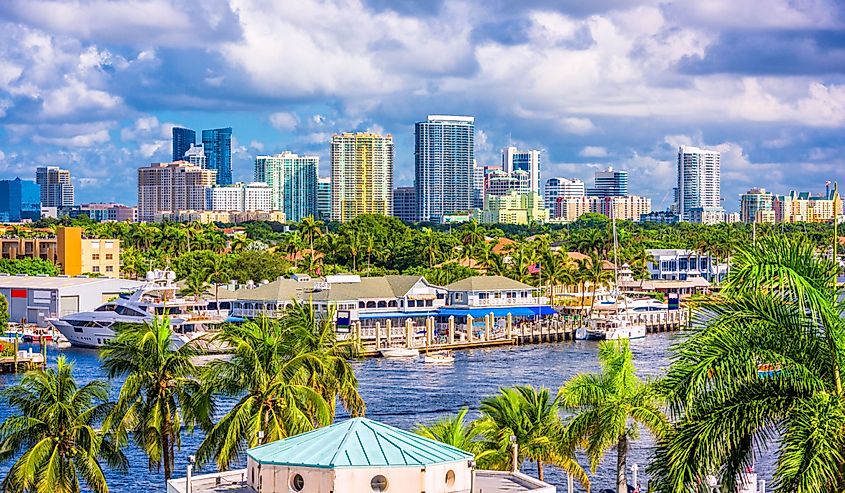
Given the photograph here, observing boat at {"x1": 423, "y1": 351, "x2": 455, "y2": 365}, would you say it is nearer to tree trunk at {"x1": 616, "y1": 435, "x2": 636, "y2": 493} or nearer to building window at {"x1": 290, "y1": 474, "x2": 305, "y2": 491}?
tree trunk at {"x1": 616, "y1": 435, "x2": 636, "y2": 493}

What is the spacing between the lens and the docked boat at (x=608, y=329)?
99938mm

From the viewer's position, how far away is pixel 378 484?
54.4 ft

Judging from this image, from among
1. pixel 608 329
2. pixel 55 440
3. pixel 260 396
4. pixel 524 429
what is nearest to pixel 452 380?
pixel 608 329

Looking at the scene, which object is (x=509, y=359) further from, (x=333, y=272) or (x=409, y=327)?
(x=333, y=272)

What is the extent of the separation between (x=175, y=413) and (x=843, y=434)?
19097 millimetres

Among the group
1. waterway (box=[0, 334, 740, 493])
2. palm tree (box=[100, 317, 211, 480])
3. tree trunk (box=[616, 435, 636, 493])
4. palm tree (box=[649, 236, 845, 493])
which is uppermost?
palm tree (box=[649, 236, 845, 493])

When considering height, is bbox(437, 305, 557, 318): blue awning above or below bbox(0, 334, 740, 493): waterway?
above

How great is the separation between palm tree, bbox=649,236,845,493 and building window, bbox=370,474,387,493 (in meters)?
4.24

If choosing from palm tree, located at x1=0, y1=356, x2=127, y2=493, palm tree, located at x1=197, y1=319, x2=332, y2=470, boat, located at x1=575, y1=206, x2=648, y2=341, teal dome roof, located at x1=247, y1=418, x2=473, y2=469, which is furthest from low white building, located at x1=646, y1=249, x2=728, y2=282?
teal dome roof, located at x1=247, y1=418, x2=473, y2=469

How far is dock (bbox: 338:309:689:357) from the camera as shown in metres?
90.6

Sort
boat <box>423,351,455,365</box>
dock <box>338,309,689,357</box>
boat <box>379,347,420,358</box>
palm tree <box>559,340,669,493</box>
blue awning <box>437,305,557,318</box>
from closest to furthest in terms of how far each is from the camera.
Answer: palm tree <box>559,340,669,493</box>
boat <box>423,351,455,365</box>
boat <box>379,347,420,358</box>
dock <box>338,309,689,357</box>
blue awning <box>437,305,557,318</box>

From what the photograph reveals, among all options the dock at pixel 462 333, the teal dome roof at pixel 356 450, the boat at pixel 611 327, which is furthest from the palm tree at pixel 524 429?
the boat at pixel 611 327

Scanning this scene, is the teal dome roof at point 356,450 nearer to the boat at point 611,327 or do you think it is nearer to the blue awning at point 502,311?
the boat at point 611,327

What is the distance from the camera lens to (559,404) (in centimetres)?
2905
